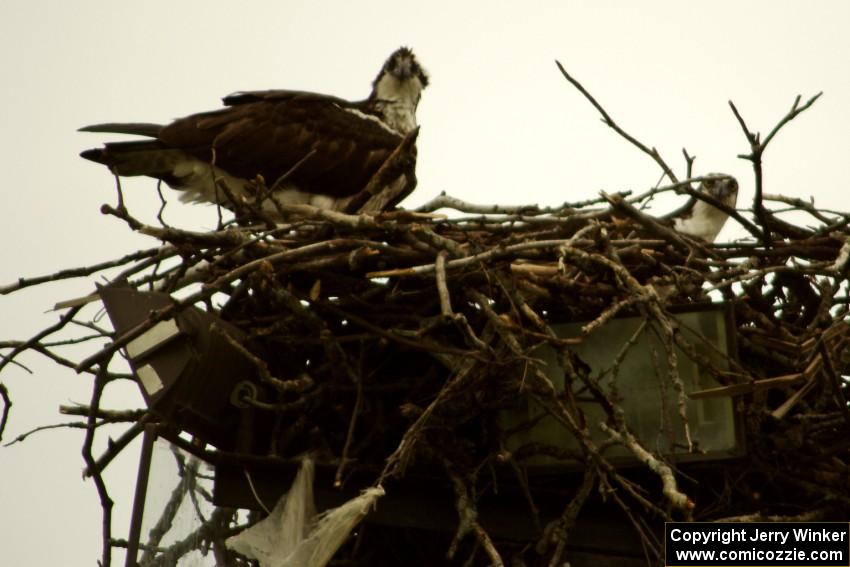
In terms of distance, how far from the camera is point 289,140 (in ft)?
19.1

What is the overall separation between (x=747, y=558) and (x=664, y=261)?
3.61ft

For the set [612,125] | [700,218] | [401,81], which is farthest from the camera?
[401,81]

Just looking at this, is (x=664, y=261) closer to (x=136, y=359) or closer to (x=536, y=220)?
(x=536, y=220)

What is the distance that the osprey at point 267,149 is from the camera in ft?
18.3

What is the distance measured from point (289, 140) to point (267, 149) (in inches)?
4.8

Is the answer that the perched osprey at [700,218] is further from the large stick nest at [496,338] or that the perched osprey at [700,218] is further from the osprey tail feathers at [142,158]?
the osprey tail feathers at [142,158]

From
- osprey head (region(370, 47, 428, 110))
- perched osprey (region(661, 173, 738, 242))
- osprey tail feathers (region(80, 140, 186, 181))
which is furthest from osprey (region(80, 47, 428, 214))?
perched osprey (region(661, 173, 738, 242))

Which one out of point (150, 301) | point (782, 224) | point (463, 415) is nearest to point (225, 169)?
point (150, 301)

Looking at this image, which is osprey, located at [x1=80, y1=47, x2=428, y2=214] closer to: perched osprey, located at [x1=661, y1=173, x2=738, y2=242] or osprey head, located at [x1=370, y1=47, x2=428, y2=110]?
osprey head, located at [x1=370, y1=47, x2=428, y2=110]

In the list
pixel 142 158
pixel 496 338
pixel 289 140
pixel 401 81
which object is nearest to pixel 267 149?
pixel 289 140

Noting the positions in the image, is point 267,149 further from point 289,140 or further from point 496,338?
point 496,338

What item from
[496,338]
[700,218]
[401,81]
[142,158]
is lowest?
[496,338]

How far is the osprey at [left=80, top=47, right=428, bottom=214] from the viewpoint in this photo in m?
5.57

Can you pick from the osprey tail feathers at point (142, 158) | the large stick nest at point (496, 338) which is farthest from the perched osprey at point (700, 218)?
the osprey tail feathers at point (142, 158)
